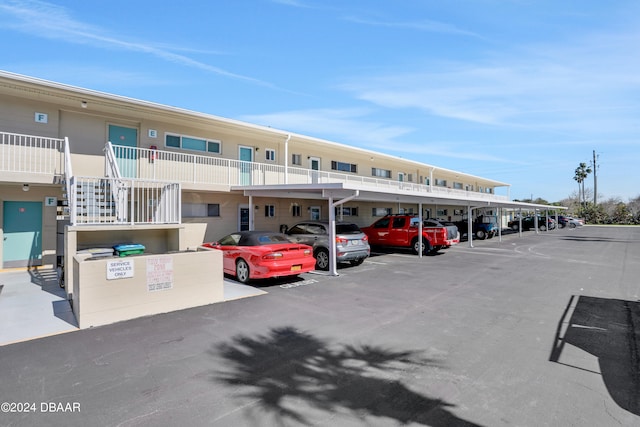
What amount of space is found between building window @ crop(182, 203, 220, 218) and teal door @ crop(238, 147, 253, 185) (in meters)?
1.49

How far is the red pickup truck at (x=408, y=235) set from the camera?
557 inches

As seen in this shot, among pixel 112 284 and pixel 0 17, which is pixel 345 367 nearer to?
pixel 112 284

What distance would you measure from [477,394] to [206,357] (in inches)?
123

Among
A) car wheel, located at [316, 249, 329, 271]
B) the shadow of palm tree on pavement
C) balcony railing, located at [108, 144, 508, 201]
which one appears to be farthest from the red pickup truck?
the shadow of palm tree on pavement

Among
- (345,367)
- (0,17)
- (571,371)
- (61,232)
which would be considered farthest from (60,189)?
(571,371)

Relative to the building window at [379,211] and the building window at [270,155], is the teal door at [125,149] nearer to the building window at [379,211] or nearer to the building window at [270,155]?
the building window at [270,155]

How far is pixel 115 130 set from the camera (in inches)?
448

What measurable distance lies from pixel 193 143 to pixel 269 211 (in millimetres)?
4371

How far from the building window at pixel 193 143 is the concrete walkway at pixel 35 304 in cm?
587

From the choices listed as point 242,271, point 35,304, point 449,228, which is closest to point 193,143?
point 242,271

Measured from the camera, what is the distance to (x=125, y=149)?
11.2 m

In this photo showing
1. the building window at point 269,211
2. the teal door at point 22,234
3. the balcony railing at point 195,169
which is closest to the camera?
the teal door at point 22,234

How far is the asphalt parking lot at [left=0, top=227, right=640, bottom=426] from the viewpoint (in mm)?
2939

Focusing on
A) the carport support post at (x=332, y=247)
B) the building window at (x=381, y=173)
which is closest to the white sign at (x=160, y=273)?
the carport support post at (x=332, y=247)
